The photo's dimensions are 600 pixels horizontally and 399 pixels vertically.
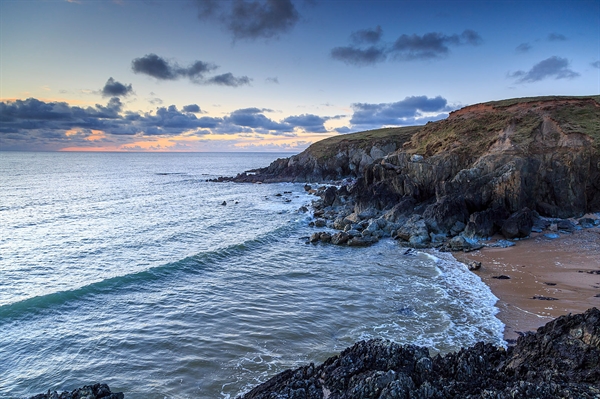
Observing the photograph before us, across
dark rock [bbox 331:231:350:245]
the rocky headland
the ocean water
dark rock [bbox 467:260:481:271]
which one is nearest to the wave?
the ocean water

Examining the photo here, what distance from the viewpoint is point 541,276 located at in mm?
21609

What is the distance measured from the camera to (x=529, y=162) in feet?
112

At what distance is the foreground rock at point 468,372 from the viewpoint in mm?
8680

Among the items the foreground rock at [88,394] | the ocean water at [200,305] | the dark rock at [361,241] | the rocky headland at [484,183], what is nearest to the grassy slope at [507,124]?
the rocky headland at [484,183]

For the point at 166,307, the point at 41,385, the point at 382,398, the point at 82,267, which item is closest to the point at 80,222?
the point at 82,267

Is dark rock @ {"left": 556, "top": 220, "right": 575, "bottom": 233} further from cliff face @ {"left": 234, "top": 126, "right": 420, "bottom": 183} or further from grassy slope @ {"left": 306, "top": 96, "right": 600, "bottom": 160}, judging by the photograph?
cliff face @ {"left": 234, "top": 126, "right": 420, "bottom": 183}

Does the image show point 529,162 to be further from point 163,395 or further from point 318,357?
point 163,395

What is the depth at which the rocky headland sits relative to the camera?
3158 centimetres

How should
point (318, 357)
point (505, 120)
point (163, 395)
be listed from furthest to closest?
1. point (505, 120)
2. point (318, 357)
3. point (163, 395)

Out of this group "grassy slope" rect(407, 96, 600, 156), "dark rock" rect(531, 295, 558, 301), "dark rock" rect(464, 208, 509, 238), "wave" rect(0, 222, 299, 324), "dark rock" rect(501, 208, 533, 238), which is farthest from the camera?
"grassy slope" rect(407, 96, 600, 156)

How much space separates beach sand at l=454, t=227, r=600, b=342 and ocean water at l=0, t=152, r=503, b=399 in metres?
0.95

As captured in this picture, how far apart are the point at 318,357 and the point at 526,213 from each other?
82.0 ft

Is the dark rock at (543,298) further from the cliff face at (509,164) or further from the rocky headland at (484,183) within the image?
the cliff face at (509,164)

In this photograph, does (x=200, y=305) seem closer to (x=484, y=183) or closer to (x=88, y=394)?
(x=88, y=394)
